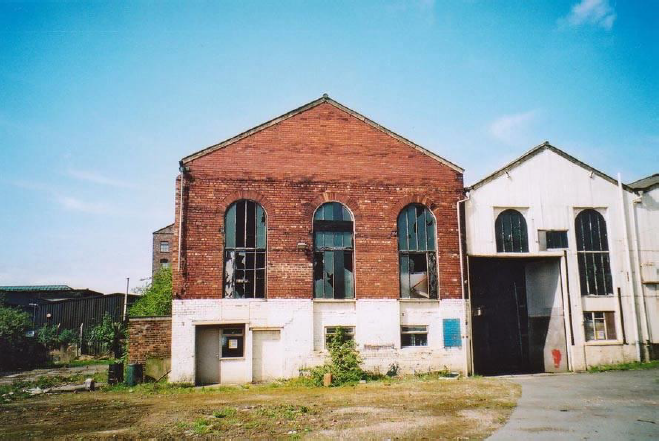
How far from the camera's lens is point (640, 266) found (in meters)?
17.7

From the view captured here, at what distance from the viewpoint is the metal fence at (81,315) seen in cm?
2817

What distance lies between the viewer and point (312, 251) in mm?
16078

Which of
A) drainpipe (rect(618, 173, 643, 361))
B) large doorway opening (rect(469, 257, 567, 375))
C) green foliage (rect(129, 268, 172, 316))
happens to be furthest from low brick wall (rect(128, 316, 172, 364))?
drainpipe (rect(618, 173, 643, 361))

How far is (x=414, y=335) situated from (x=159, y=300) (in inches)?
566

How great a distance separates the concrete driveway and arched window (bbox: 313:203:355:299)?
6.64 meters

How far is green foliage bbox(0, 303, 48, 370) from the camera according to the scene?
2330 centimetres

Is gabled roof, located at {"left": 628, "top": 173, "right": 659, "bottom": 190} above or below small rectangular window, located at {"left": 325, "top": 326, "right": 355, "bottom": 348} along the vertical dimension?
above

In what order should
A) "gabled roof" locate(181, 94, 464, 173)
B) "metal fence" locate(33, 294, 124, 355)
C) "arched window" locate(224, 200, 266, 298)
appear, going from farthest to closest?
"metal fence" locate(33, 294, 124, 355)
"gabled roof" locate(181, 94, 464, 173)
"arched window" locate(224, 200, 266, 298)

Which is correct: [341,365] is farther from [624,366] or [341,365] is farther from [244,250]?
[624,366]

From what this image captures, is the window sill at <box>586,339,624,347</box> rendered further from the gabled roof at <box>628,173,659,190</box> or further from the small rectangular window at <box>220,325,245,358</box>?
the small rectangular window at <box>220,325,245,358</box>

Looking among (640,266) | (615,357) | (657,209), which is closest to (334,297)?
(615,357)

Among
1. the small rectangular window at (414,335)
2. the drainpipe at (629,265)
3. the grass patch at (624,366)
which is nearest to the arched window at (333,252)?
the small rectangular window at (414,335)

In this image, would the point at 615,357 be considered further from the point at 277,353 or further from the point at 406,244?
the point at 277,353

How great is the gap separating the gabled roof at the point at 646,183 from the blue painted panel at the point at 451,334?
32.5 ft
